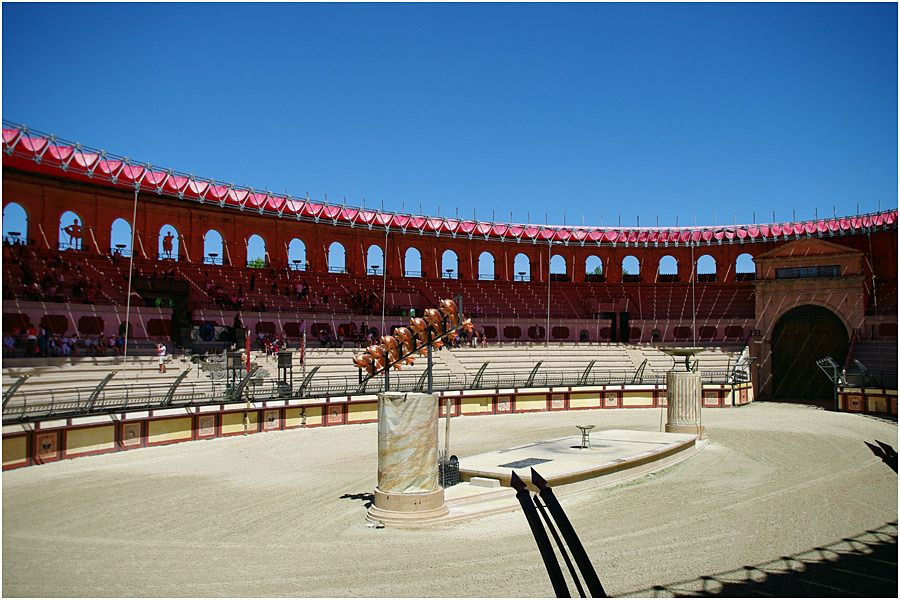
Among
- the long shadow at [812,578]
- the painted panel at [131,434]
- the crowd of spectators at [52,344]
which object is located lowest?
the long shadow at [812,578]

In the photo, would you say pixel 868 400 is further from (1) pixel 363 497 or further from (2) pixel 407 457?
(2) pixel 407 457

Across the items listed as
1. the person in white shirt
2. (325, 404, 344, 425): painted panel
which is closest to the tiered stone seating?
(325, 404, 344, 425): painted panel

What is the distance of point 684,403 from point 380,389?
12.4 meters

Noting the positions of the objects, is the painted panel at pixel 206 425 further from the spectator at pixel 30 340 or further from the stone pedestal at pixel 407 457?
the stone pedestal at pixel 407 457

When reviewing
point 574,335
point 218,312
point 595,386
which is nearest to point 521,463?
point 595,386

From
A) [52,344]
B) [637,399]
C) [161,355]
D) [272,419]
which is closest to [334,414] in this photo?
[272,419]

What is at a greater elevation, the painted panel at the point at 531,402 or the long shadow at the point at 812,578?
the long shadow at the point at 812,578

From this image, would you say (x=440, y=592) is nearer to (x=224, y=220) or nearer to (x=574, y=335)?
(x=224, y=220)

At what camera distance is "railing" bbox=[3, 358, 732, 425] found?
1952 centimetres

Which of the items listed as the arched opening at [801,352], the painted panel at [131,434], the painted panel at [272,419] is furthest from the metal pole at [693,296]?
the painted panel at [131,434]

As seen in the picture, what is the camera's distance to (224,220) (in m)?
42.4

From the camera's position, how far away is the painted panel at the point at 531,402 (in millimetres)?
36719

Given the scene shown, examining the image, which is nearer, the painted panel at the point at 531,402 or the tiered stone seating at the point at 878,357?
the painted panel at the point at 531,402

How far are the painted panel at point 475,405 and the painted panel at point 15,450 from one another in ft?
65.1
